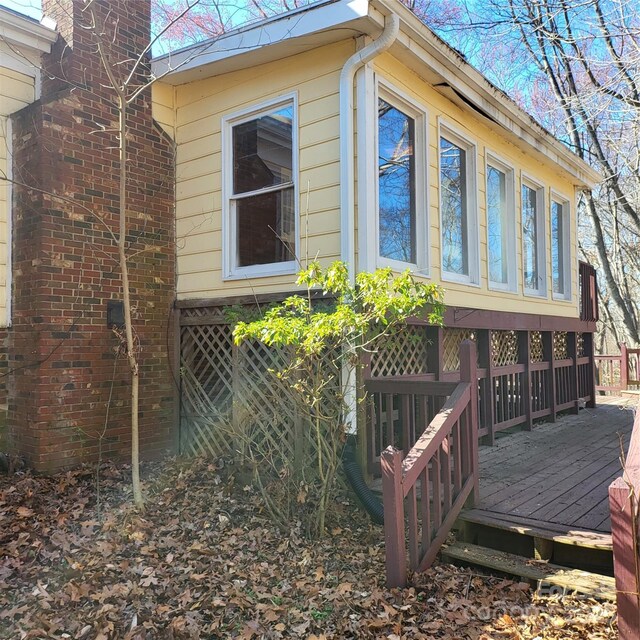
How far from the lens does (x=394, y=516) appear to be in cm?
336

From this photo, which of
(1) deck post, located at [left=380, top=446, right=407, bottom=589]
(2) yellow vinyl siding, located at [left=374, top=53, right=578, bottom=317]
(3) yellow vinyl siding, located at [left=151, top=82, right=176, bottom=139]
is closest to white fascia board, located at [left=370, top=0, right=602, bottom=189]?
(2) yellow vinyl siding, located at [left=374, top=53, right=578, bottom=317]

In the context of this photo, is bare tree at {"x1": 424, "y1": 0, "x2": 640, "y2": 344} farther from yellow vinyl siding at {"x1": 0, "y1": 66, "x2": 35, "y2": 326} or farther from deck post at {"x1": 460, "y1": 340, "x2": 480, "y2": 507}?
yellow vinyl siding at {"x1": 0, "y1": 66, "x2": 35, "y2": 326}

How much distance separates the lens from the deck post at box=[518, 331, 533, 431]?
288 inches

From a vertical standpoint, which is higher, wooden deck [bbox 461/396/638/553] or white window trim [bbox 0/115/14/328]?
white window trim [bbox 0/115/14/328]

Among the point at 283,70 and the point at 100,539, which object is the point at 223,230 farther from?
the point at 100,539

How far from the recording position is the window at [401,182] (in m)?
5.23

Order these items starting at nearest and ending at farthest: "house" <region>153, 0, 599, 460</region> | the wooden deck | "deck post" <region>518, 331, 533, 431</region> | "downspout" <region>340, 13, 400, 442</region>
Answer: the wooden deck < "downspout" <region>340, 13, 400, 442</region> < "house" <region>153, 0, 599, 460</region> < "deck post" <region>518, 331, 533, 431</region>

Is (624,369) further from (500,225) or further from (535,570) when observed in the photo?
(535,570)

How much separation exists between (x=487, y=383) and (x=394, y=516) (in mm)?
3420

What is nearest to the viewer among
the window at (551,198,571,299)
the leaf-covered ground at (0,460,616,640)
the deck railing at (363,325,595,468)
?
the leaf-covered ground at (0,460,616,640)

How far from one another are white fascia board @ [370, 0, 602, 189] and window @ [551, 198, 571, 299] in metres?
1.00

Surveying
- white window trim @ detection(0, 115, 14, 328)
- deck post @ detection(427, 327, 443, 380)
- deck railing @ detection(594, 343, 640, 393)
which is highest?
white window trim @ detection(0, 115, 14, 328)

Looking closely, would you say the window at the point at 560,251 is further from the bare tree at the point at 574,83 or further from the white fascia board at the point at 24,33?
the white fascia board at the point at 24,33

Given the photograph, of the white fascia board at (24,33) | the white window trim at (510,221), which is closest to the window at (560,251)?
the white window trim at (510,221)
